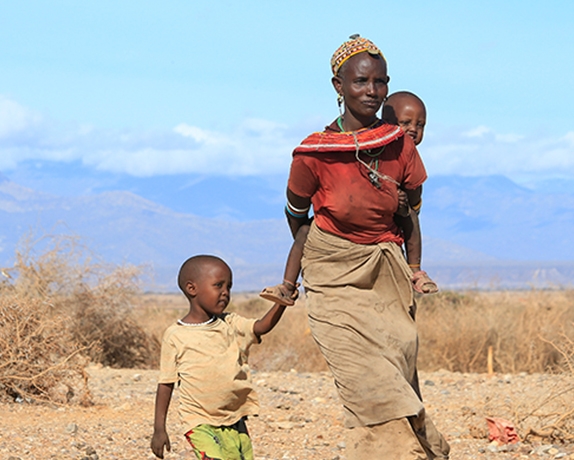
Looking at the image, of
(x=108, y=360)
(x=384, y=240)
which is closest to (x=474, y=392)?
(x=108, y=360)

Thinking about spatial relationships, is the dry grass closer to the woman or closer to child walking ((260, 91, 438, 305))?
child walking ((260, 91, 438, 305))

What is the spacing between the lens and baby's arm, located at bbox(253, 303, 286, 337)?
509 centimetres

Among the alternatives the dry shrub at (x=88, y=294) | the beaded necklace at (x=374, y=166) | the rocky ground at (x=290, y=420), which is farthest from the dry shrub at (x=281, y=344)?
the beaded necklace at (x=374, y=166)

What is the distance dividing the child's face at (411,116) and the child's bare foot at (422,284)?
0.79 m

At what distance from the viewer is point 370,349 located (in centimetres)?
498

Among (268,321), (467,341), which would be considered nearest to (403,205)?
(268,321)

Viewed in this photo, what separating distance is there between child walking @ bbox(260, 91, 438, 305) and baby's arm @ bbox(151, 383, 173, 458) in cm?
69

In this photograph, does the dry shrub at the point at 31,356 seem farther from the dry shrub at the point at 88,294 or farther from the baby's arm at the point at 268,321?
the baby's arm at the point at 268,321

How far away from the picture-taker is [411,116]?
18.1ft

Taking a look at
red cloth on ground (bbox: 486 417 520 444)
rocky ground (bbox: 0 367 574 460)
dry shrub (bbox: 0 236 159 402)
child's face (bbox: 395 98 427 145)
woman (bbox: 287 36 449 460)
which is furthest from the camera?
dry shrub (bbox: 0 236 159 402)

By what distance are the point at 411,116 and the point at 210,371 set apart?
1750mm

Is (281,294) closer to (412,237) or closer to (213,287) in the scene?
(213,287)

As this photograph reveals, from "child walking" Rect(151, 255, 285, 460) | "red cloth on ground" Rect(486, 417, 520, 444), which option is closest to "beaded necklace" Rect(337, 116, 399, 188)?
"child walking" Rect(151, 255, 285, 460)

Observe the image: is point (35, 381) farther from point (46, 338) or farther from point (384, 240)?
point (384, 240)
